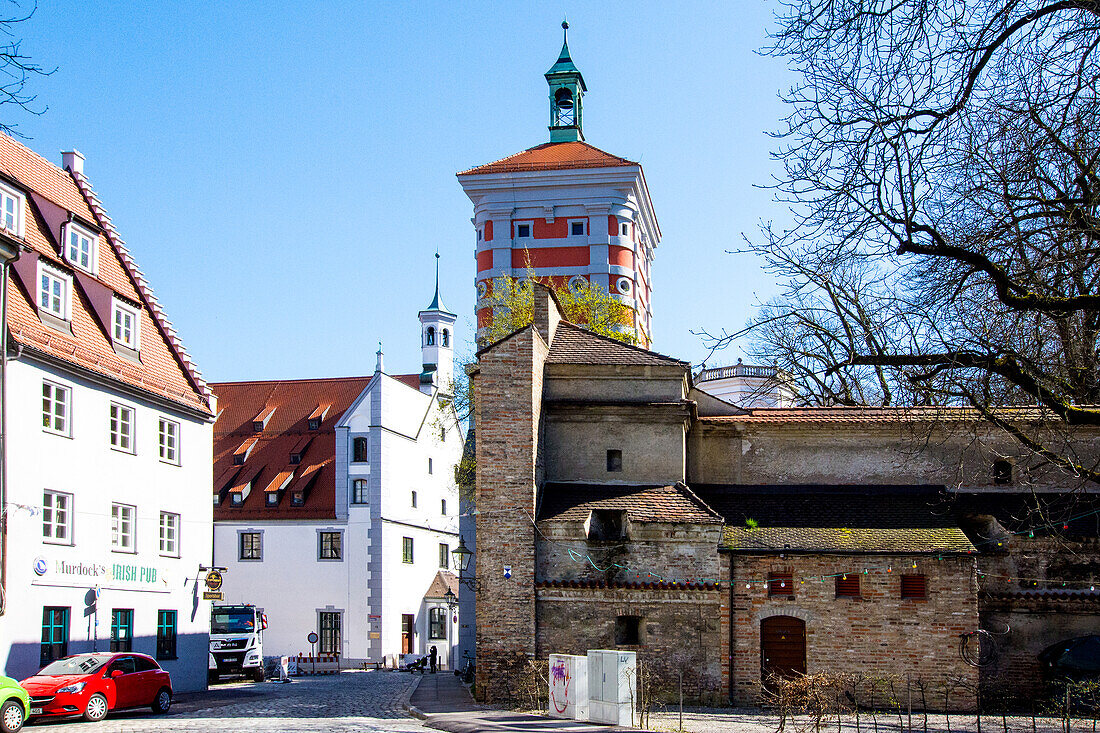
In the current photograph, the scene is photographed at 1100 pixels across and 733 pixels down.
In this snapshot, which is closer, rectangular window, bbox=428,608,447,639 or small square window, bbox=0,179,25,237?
small square window, bbox=0,179,25,237

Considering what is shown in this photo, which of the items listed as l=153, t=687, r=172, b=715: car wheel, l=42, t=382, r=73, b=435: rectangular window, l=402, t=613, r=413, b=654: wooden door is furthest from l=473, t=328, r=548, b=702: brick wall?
l=402, t=613, r=413, b=654: wooden door

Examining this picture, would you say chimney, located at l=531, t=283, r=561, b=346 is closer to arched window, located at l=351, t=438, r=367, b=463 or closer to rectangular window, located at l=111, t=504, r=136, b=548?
rectangular window, located at l=111, t=504, r=136, b=548

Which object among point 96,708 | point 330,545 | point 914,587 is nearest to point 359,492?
point 330,545

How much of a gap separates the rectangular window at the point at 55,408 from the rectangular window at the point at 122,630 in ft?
17.6

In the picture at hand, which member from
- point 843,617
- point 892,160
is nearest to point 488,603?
point 843,617

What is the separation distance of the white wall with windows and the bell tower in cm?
4268

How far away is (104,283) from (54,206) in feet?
8.34

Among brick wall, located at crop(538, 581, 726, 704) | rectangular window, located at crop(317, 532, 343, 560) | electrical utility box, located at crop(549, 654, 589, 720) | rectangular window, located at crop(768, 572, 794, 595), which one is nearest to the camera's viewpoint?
electrical utility box, located at crop(549, 654, 589, 720)

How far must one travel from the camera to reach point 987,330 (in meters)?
13.5

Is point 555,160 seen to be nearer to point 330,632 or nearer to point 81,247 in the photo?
point 330,632

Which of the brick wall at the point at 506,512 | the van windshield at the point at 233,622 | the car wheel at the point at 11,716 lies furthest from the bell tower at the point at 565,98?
the car wheel at the point at 11,716

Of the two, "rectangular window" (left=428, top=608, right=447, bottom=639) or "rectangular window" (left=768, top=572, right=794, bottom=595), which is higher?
"rectangular window" (left=768, top=572, right=794, bottom=595)

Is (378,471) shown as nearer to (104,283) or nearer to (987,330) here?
(104,283)

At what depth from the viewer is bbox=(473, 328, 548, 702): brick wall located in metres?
26.1
